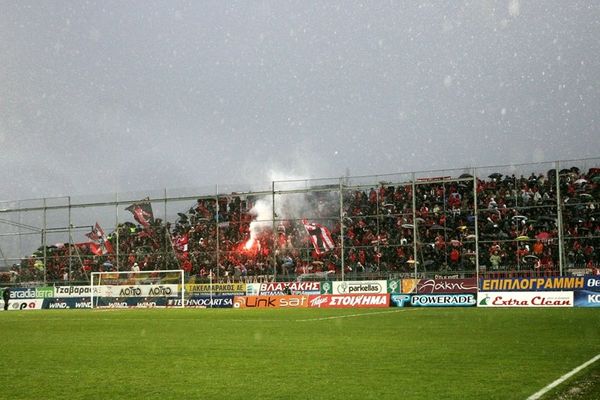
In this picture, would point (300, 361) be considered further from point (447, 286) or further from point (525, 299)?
point (447, 286)

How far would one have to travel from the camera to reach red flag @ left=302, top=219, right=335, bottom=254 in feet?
153

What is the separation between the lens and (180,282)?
4516cm

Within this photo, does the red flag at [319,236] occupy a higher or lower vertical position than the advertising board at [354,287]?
higher

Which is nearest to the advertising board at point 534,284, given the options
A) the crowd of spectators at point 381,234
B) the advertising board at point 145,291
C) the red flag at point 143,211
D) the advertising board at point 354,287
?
the crowd of spectators at point 381,234

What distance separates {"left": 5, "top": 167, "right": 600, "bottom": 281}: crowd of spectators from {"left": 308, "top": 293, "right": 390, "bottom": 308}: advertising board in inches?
146

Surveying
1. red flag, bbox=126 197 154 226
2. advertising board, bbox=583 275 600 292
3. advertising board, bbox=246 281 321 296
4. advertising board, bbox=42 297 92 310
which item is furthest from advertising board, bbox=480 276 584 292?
red flag, bbox=126 197 154 226

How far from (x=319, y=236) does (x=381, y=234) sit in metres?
3.98

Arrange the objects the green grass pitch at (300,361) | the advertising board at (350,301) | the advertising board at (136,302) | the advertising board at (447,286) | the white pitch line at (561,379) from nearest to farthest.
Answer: the white pitch line at (561,379), the green grass pitch at (300,361), the advertising board at (447,286), the advertising board at (350,301), the advertising board at (136,302)

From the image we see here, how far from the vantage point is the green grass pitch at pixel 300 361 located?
973cm

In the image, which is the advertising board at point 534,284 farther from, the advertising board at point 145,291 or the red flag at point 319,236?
the advertising board at point 145,291

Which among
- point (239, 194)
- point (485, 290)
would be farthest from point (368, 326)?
point (239, 194)

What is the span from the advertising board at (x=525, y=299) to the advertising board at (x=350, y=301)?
5.05m

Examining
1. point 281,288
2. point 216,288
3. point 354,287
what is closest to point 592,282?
point 354,287

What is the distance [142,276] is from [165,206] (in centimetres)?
886
